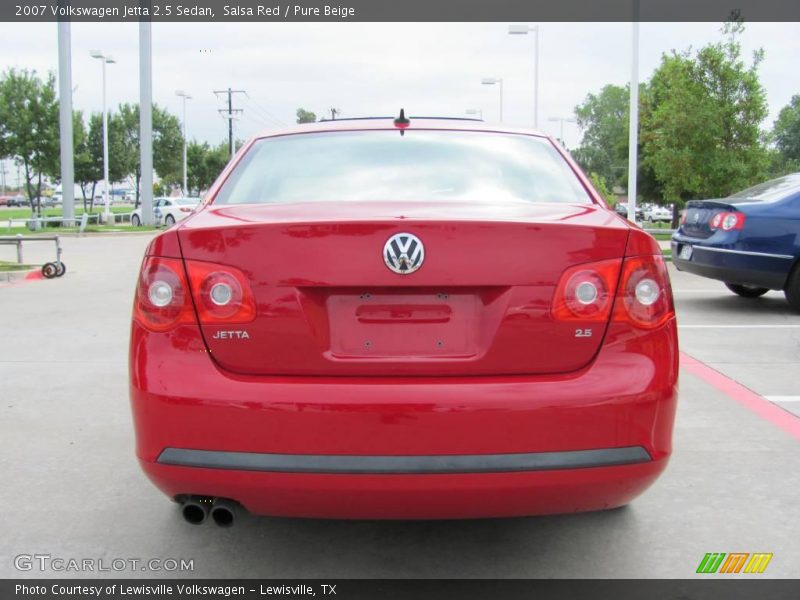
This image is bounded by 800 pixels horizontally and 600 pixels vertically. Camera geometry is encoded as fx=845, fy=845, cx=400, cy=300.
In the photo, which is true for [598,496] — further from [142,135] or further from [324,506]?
[142,135]

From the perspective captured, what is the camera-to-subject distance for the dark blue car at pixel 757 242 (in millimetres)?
9516

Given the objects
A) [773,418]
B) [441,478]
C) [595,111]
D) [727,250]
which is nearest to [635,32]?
[727,250]

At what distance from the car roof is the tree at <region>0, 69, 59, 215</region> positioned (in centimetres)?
3738

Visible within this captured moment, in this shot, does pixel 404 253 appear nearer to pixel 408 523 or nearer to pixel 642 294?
pixel 642 294

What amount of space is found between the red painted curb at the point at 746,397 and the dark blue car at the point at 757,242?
292 centimetres

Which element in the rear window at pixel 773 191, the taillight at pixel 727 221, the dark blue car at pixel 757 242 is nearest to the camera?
the dark blue car at pixel 757 242

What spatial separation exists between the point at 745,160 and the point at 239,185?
21526 millimetres

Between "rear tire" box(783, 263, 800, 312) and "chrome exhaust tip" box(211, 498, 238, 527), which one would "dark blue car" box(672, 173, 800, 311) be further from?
"chrome exhaust tip" box(211, 498, 238, 527)

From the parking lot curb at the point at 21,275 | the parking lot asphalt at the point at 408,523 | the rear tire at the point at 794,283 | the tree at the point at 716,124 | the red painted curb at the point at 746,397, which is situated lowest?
the parking lot asphalt at the point at 408,523

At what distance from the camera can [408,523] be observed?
12.0 ft

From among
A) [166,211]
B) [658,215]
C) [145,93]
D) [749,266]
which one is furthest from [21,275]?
[658,215]

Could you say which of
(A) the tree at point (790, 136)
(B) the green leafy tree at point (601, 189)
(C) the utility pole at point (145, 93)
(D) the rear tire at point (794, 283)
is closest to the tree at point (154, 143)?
(C) the utility pole at point (145, 93)

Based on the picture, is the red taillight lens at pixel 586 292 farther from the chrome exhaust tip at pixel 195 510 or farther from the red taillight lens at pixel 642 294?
the chrome exhaust tip at pixel 195 510

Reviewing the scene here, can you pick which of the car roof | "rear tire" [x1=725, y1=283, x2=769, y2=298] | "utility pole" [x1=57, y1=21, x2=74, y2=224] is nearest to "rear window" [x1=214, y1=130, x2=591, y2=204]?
the car roof
